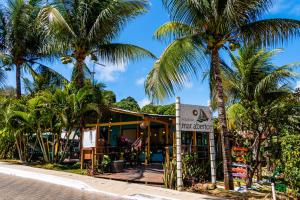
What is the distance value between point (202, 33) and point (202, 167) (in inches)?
181

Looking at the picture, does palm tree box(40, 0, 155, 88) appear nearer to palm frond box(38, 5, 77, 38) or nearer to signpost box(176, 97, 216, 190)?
palm frond box(38, 5, 77, 38)

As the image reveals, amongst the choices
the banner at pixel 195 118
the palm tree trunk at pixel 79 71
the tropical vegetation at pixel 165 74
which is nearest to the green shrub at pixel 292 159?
the tropical vegetation at pixel 165 74

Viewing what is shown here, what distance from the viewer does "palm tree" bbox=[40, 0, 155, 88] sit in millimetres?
15273

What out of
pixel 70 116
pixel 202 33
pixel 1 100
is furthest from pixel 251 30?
pixel 1 100

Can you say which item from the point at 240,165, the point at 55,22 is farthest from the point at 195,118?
the point at 55,22

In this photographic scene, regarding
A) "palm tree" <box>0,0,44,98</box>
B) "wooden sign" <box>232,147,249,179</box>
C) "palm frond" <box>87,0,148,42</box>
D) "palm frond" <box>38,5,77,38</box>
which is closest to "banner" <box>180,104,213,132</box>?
"wooden sign" <box>232,147,249,179</box>

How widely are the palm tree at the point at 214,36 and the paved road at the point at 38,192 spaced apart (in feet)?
12.2

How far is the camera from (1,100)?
700 inches

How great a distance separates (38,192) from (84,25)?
8.86 meters

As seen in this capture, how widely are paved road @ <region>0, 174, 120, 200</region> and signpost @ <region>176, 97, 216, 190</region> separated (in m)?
2.41

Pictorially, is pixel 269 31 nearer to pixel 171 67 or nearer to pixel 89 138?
pixel 171 67

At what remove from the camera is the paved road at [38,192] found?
27.7 ft

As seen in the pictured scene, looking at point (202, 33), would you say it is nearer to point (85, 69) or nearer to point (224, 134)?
point (224, 134)

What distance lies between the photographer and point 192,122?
1034 centimetres
